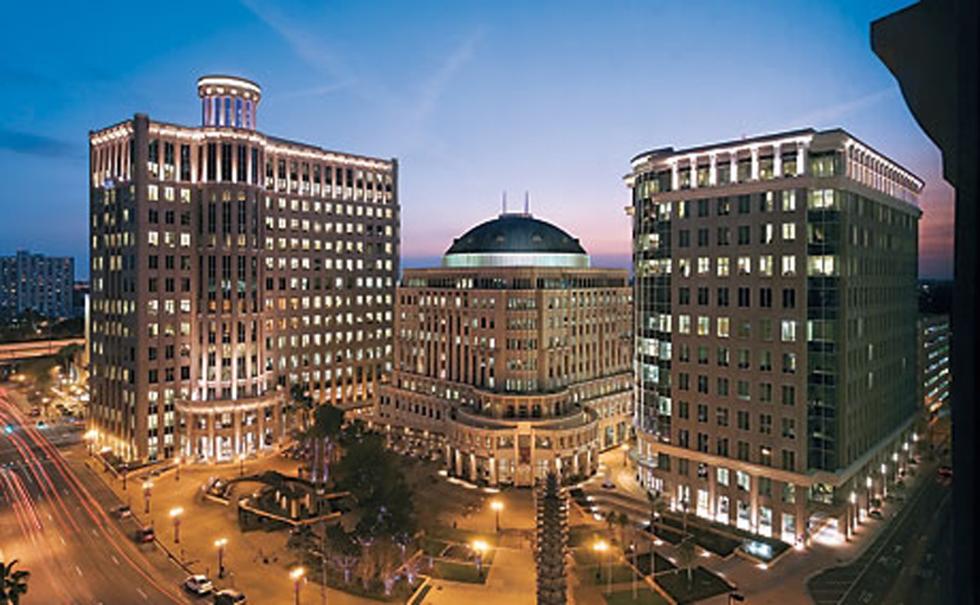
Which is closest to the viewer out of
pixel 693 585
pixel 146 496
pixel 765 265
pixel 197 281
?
pixel 693 585

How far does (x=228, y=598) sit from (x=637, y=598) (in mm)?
37832

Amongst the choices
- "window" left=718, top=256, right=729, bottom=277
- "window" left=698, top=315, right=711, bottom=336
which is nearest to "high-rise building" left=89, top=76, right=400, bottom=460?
"window" left=698, top=315, right=711, bottom=336

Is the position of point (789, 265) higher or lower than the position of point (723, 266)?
lower

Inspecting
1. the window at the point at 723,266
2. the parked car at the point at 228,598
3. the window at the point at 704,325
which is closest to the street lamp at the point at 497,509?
the parked car at the point at 228,598

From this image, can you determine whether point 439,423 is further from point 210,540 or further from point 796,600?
point 796,600

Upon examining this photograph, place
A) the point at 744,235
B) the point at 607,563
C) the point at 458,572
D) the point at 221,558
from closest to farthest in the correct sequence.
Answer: the point at 458,572, the point at 221,558, the point at 607,563, the point at 744,235

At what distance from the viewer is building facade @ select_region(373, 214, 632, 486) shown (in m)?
95.9

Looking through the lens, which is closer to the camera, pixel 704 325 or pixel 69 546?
pixel 69 546

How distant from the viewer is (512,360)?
10406cm

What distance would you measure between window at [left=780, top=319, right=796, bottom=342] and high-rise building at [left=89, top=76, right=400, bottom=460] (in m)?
86.5

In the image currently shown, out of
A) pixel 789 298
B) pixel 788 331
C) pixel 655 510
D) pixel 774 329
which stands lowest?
pixel 655 510

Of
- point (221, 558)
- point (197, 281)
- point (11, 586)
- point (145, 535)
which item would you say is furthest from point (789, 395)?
point (197, 281)

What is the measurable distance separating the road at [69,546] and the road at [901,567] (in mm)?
60426

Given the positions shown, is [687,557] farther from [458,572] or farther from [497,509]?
[497,509]
